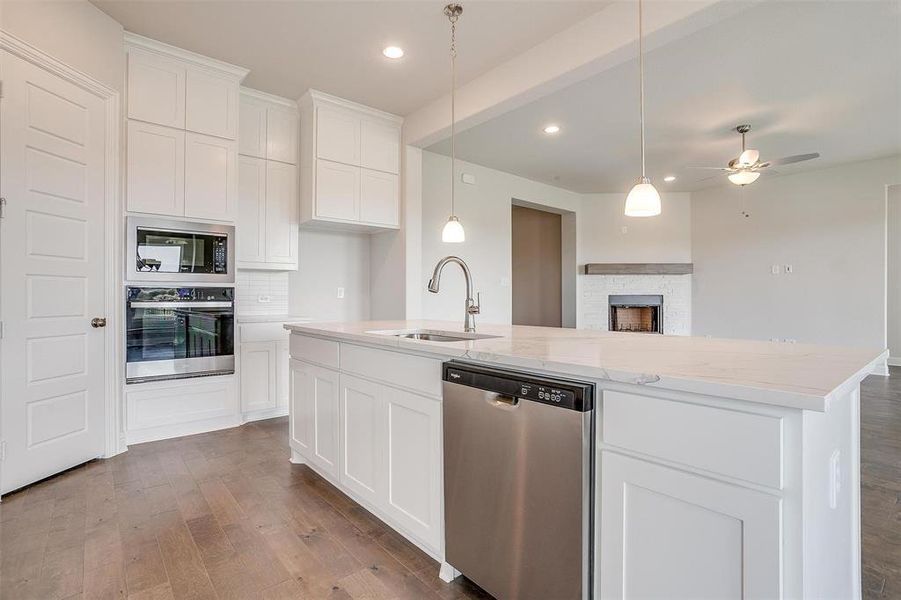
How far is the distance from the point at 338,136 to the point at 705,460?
13.1 ft

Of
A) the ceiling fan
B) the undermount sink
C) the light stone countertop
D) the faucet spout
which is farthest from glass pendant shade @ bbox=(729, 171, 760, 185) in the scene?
the undermount sink

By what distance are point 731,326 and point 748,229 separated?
1.49m

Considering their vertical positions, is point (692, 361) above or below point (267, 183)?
below

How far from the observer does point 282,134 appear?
4145 millimetres

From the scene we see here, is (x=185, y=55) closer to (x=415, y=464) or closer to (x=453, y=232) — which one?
(x=453, y=232)

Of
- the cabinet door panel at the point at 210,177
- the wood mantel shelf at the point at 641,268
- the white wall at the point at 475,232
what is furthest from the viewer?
the wood mantel shelf at the point at 641,268

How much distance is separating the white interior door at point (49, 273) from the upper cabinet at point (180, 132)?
0.26 metres

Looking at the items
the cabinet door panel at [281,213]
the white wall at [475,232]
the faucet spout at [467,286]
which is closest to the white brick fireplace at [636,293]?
the white wall at [475,232]

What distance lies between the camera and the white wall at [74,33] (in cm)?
244

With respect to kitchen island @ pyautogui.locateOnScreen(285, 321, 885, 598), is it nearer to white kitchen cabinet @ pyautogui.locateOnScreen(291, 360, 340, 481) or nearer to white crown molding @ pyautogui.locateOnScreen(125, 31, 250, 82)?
white kitchen cabinet @ pyautogui.locateOnScreen(291, 360, 340, 481)

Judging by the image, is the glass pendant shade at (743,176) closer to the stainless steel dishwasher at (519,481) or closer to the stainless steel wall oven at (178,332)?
the stainless steel dishwasher at (519,481)

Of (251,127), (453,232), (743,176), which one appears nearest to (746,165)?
(743,176)

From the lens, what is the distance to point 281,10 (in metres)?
2.84

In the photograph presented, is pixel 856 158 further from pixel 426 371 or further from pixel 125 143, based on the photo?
pixel 125 143
